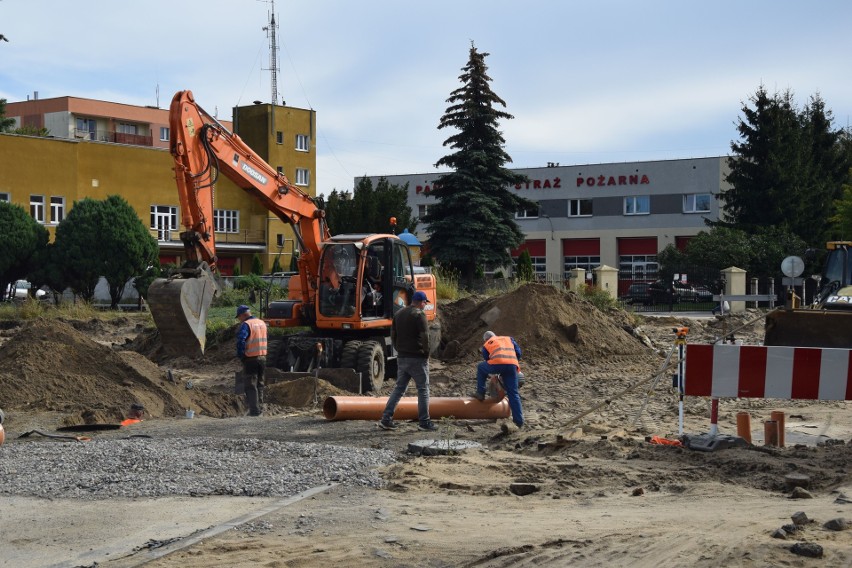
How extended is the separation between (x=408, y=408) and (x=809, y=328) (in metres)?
6.26

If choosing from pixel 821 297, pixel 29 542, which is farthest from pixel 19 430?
pixel 821 297

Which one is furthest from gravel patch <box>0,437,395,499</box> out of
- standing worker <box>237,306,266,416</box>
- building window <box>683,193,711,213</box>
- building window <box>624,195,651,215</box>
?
building window <box>624,195,651,215</box>

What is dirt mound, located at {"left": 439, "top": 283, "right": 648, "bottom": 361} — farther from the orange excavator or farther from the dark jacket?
the dark jacket

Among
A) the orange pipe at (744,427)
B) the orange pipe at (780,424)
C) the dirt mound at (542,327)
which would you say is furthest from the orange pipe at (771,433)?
the dirt mound at (542,327)

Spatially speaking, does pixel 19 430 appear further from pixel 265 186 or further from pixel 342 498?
pixel 265 186

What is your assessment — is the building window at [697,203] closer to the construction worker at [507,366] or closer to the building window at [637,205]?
the building window at [637,205]

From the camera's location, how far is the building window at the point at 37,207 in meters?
52.3

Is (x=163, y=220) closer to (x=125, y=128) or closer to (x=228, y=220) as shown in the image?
(x=228, y=220)

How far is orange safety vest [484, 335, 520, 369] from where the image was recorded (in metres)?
13.2

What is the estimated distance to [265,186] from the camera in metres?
19.7

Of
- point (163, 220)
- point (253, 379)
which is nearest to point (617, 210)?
point (163, 220)

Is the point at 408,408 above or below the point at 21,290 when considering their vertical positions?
below

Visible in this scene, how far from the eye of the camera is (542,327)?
942 inches

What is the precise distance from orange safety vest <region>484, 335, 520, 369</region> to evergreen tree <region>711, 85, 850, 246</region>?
38266 mm
